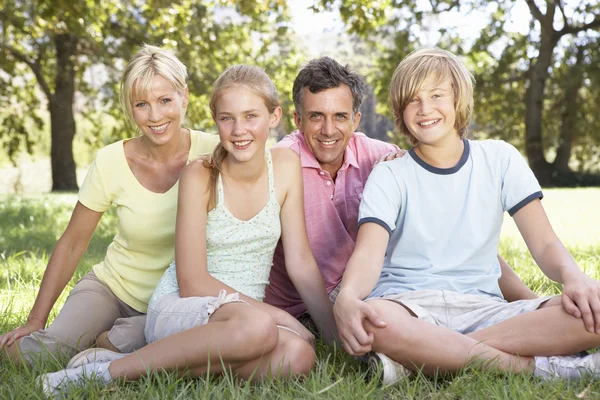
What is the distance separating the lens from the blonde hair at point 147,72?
10.3ft

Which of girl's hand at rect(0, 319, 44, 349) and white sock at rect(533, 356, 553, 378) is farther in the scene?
girl's hand at rect(0, 319, 44, 349)

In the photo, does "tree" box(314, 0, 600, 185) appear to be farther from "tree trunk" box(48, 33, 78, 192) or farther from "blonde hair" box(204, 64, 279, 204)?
"blonde hair" box(204, 64, 279, 204)

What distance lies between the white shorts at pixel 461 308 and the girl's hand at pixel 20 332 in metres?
1.57

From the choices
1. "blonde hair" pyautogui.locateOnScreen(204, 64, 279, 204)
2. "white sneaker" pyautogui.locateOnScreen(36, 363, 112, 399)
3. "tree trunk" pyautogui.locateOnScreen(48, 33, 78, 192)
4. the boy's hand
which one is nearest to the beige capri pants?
"white sneaker" pyautogui.locateOnScreen(36, 363, 112, 399)

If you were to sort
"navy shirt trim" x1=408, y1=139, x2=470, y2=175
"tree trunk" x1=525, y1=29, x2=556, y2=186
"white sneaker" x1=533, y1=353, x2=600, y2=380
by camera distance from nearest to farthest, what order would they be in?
"white sneaker" x1=533, y1=353, x2=600, y2=380 < "navy shirt trim" x1=408, y1=139, x2=470, y2=175 < "tree trunk" x1=525, y1=29, x2=556, y2=186

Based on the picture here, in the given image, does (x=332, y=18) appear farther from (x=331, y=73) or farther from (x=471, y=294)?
(x=471, y=294)

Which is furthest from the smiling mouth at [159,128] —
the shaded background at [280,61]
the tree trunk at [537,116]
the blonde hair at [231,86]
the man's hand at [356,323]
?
the tree trunk at [537,116]

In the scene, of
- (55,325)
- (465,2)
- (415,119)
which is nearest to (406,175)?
(415,119)

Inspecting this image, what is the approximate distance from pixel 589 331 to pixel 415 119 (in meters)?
1.11

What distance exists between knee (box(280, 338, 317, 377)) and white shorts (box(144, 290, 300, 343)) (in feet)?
0.42

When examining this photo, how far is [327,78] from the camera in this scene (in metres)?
3.39

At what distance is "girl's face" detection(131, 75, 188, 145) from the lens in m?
3.14

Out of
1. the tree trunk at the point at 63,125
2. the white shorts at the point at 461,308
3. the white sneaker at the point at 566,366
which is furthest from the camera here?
the tree trunk at the point at 63,125

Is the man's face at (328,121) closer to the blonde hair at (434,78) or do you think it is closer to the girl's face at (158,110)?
the blonde hair at (434,78)
